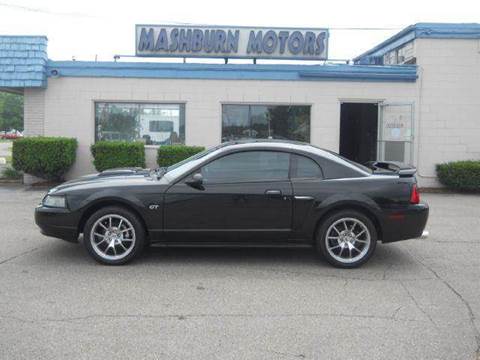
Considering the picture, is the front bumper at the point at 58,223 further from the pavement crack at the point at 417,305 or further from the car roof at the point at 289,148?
the pavement crack at the point at 417,305

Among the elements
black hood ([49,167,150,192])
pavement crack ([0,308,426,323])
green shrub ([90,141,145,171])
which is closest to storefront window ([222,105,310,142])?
green shrub ([90,141,145,171])

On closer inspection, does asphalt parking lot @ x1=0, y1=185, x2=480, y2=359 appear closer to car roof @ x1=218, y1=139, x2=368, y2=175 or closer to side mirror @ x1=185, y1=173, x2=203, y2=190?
side mirror @ x1=185, y1=173, x2=203, y2=190

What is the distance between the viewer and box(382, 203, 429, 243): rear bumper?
6887mm

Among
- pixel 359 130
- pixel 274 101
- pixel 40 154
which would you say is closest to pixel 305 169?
pixel 274 101

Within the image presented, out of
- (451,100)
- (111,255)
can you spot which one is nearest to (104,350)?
(111,255)

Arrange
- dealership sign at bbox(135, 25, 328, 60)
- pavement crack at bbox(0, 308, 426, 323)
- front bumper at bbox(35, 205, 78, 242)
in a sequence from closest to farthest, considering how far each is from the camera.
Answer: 1. pavement crack at bbox(0, 308, 426, 323)
2. front bumper at bbox(35, 205, 78, 242)
3. dealership sign at bbox(135, 25, 328, 60)

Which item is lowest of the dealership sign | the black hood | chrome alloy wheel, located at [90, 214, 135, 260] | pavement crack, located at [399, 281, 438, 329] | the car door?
pavement crack, located at [399, 281, 438, 329]

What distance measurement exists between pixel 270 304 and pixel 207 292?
2.35ft

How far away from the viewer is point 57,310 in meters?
5.16

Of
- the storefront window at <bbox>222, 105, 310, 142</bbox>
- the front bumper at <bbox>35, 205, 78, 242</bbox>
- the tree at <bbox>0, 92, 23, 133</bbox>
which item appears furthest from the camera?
the tree at <bbox>0, 92, 23, 133</bbox>

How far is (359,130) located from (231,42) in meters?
5.05

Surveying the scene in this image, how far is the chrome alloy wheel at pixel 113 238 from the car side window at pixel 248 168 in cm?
112

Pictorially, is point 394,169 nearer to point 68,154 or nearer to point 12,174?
point 68,154

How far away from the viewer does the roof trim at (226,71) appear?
15453 millimetres
